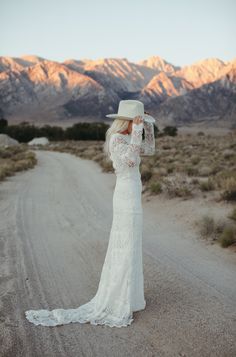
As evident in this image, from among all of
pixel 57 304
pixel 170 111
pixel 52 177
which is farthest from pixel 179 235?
pixel 170 111

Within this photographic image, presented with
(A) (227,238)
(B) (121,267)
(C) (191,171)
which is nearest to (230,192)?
(A) (227,238)

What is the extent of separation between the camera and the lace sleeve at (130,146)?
220 inches

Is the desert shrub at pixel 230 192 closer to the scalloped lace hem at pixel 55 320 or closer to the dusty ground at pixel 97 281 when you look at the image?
the dusty ground at pixel 97 281

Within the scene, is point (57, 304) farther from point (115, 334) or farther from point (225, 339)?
point (225, 339)

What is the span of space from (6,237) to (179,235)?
13.1 feet

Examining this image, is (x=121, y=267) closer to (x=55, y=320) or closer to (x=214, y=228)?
(x=55, y=320)

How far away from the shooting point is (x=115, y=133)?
5844 mm

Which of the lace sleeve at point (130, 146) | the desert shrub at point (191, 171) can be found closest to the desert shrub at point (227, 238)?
the lace sleeve at point (130, 146)

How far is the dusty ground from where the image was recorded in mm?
5211

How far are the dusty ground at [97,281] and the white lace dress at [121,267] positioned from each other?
139 millimetres

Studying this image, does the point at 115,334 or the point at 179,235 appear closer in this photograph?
the point at 115,334

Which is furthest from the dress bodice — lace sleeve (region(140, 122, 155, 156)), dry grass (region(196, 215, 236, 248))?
dry grass (region(196, 215, 236, 248))

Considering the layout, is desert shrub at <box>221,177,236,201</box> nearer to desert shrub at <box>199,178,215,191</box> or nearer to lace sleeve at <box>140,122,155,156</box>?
desert shrub at <box>199,178,215,191</box>

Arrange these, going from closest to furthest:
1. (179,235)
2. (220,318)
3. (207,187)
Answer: (220,318) → (179,235) → (207,187)
